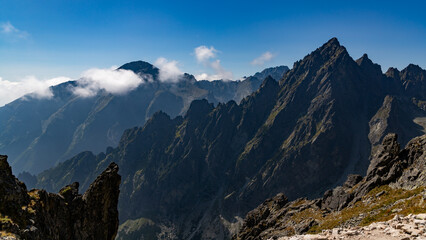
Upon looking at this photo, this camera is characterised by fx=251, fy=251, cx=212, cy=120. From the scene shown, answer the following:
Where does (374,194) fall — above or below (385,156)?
below

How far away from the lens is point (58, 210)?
44.1 m

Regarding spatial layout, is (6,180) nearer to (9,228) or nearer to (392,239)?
(9,228)

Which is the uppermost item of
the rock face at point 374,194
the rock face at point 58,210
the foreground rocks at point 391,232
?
the rock face at point 58,210

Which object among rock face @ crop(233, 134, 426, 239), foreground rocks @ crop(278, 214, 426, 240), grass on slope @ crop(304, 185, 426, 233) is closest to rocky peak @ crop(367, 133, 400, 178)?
rock face @ crop(233, 134, 426, 239)

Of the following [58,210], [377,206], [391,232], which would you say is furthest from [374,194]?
[58,210]

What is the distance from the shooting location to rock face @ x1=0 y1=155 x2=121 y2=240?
32.0 meters

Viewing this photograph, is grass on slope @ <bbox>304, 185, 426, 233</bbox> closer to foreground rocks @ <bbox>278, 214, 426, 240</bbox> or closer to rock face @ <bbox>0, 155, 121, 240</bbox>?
foreground rocks @ <bbox>278, 214, 426, 240</bbox>

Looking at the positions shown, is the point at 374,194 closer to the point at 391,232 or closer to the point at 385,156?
the point at 385,156

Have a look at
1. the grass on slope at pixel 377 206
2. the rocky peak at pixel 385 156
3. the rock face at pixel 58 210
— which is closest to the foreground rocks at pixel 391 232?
the grass on slope at pixel 377 206

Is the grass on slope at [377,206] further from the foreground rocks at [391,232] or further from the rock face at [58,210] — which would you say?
the rock face at [58,210]

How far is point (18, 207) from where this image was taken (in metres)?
33.9

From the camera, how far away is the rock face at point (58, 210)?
32.0 m

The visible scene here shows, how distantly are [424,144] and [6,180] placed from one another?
79776 mm

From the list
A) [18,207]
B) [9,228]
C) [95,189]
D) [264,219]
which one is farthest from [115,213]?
[264,219]
